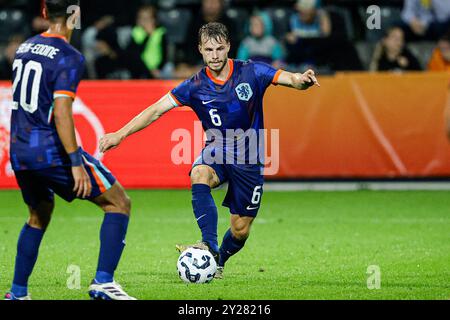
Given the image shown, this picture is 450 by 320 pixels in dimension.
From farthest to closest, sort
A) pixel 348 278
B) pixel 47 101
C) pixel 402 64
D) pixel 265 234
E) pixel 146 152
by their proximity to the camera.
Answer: pixel 402 64, pixel 146 152, pixel 265 234, pixel 348 278, pixel 47 101

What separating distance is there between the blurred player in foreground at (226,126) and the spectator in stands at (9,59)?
8.26m

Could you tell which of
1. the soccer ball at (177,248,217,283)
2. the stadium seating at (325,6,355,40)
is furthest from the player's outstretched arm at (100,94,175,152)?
the stadium seating at (325,6,355,40)

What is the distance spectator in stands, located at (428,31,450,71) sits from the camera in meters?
15.7

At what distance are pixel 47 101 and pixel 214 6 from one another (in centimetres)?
967

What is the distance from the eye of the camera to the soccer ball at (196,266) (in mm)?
7957

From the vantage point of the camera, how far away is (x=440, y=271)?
8.58 metres

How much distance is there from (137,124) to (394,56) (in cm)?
844

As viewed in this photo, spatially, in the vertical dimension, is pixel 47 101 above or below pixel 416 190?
above

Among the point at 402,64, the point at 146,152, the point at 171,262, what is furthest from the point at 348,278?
the point at 402,64

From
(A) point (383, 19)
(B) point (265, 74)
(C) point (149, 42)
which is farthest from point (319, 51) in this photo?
(B) point (265, 74)

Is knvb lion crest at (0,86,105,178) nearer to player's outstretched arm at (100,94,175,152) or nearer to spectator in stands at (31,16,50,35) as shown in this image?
spectator in stands at (31,16,50,35)

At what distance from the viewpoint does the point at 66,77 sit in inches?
264

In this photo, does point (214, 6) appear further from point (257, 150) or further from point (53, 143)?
point (53, 143)

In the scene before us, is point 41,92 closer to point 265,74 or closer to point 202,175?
point 202,175
